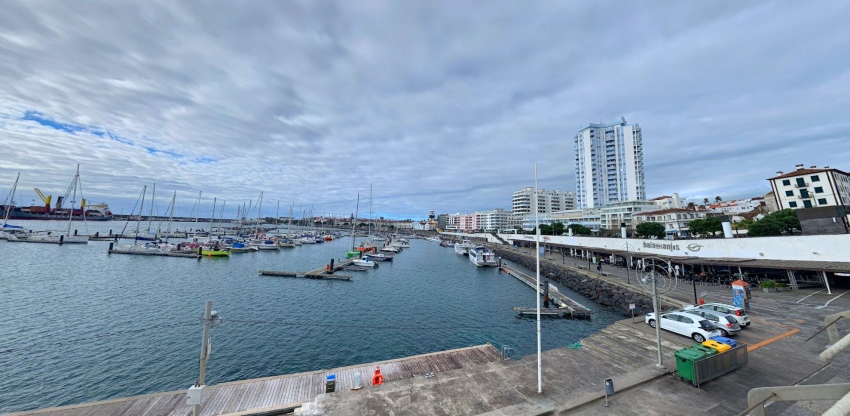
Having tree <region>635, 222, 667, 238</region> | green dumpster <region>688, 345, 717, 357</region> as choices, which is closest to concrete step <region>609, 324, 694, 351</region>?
green dumpster <region>688, 345, 717, 357</region>

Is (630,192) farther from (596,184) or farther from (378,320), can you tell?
(378,320)

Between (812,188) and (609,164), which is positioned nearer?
(812,188)

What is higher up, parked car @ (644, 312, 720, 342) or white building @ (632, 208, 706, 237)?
white building @ (632, 208, 706, 237)

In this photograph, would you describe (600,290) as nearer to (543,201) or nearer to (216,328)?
(216,328)

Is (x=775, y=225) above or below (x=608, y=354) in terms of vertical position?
above

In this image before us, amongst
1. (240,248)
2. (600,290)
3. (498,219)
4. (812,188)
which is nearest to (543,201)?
(498,219)

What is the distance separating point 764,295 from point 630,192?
118 meters

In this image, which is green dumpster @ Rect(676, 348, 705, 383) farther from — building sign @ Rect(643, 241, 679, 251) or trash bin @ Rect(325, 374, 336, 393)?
building sign @ Rect(643, 241, 679, 251)

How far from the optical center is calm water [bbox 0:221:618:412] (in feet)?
56.1

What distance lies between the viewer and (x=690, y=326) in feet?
56.6

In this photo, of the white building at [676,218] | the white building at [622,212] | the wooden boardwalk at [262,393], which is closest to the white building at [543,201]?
the white building at [622,212]

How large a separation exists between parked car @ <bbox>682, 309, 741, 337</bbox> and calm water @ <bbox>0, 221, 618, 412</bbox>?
7.96 meters

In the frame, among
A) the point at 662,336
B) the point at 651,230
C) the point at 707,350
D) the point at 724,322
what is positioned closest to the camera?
the point at 707,350

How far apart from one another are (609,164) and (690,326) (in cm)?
13913
